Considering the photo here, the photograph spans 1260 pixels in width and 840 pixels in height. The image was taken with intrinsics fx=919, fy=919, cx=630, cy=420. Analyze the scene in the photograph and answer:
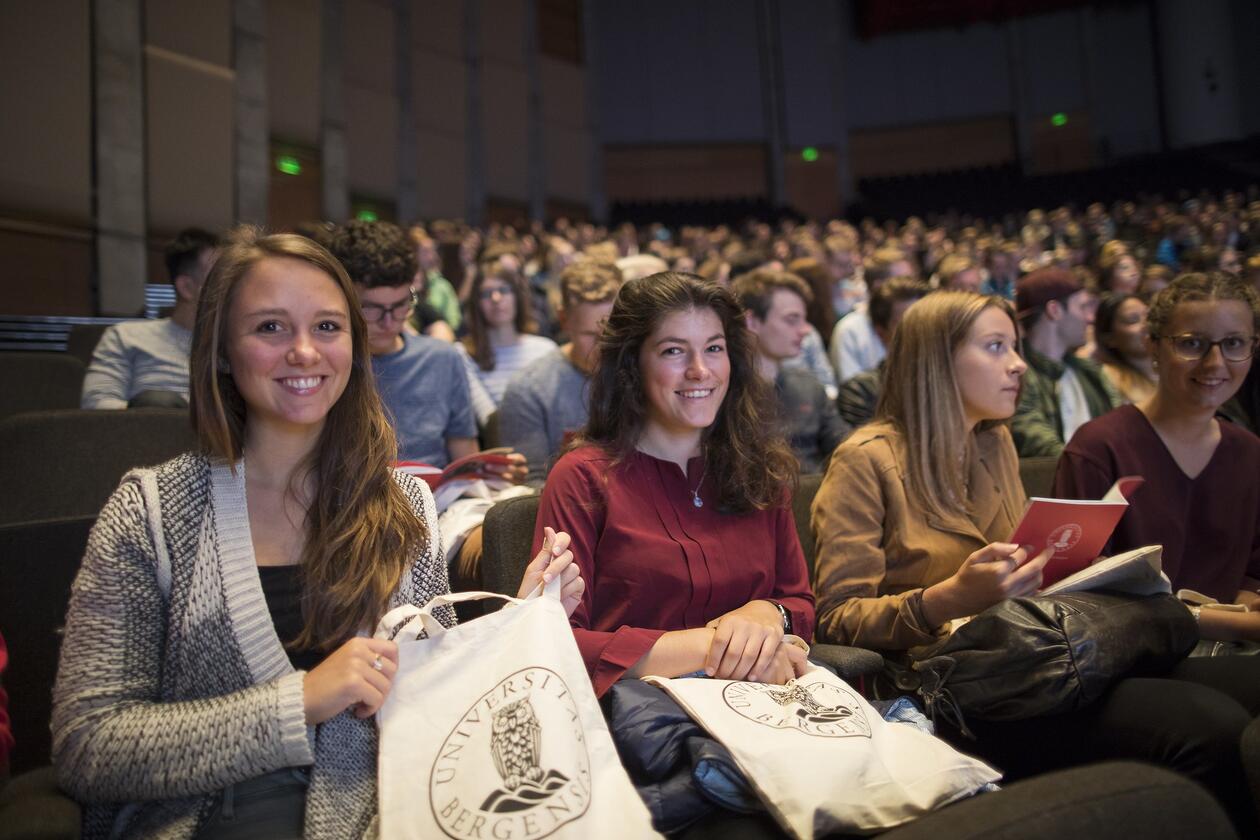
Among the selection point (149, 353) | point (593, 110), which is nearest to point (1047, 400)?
point (149, 353)

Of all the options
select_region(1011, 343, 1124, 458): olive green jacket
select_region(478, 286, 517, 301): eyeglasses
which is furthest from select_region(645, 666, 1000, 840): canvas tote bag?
select_region(478, 286, 517, 301): eyeglasses

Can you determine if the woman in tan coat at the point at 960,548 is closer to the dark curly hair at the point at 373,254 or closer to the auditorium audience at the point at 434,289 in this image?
the dark curly hair at the point at 373,254

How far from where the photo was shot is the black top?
134cm

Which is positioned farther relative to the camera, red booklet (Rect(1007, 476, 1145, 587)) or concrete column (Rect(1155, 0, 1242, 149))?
concrete column (Rect(1155, 0, 1242, 149))

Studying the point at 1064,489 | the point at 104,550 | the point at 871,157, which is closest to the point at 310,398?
the point at 104,550

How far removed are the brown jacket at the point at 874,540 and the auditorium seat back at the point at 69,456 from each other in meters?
1.68

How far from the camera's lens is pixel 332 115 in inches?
370

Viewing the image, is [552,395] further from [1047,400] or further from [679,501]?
[1047,400]

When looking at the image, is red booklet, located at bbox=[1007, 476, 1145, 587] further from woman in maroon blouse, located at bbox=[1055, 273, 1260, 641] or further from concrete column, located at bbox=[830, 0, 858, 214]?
concrete column, located at bbox=[830, 0, 858, 214]

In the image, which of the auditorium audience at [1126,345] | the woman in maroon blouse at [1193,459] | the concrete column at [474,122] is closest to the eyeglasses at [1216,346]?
the woman in maroon blouse at [1193,459]

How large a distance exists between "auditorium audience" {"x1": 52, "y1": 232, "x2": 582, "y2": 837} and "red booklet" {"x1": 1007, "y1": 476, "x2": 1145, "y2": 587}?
0.90 meters

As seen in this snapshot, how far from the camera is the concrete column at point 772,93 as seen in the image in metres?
16.6

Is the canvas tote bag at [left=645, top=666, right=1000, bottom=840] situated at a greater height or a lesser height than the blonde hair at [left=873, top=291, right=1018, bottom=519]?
lesser

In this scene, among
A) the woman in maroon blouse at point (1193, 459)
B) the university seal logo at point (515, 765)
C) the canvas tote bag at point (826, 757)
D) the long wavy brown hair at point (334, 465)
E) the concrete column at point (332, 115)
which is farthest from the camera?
the concrete column at point (332, 115)
